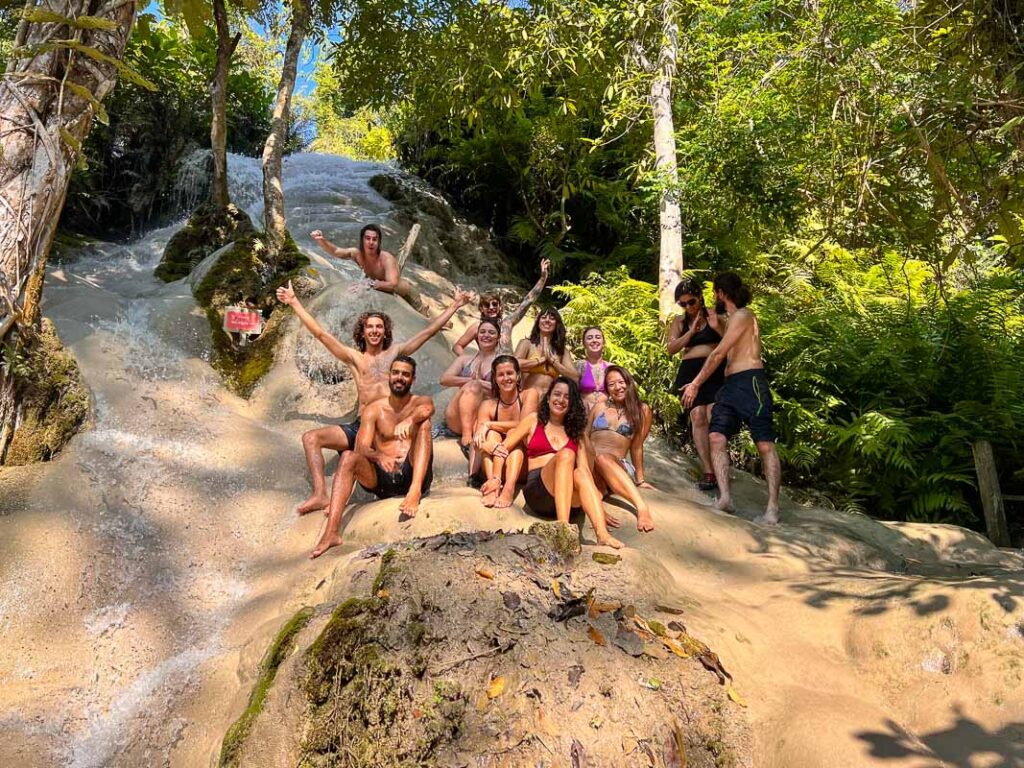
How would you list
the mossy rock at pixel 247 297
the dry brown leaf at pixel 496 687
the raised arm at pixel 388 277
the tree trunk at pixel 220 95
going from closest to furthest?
the dry brown leaf at pixel 496 687
the mossy rock at pixel 247 297
the raised arm at pixel 388 277
the tree trunk at pixel 220 95

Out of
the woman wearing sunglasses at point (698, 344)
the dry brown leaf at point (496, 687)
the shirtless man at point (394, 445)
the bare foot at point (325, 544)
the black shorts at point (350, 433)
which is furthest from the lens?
the woman wearing sunglasses at point (698, 344)

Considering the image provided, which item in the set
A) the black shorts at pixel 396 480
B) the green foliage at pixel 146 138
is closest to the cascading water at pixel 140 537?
the black shorts at pixel 396 480

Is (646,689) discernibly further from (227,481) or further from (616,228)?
(616,228)

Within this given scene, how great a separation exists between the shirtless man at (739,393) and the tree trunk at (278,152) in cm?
506

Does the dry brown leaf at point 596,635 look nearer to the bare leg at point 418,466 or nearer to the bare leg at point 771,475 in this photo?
the bare leg at point 418,466

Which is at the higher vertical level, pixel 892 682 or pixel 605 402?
pixel 605 402

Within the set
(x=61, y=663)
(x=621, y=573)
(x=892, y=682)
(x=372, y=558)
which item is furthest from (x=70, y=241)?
(x=892, y=682)

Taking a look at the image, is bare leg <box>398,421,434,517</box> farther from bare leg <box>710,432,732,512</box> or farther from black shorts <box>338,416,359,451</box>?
bare leg <box>710,432,732,512</box>

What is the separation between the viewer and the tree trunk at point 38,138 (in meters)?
3.78

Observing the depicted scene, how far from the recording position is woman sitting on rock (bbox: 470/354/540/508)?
13.7ft

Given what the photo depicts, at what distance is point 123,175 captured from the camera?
12.2 m

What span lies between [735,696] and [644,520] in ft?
5.21

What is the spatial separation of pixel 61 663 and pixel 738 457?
6.08m

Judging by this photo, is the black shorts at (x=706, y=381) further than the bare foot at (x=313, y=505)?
Yes
